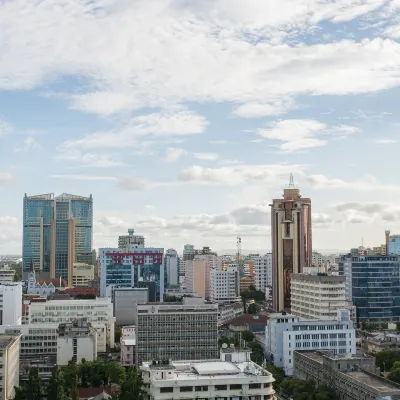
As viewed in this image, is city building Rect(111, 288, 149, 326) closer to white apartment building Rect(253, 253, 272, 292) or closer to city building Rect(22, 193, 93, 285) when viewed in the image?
white apartment building Rect(253, 253, 272, 292)

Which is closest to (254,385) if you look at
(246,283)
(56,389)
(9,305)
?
(56,389)

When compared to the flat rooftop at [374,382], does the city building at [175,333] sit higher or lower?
higher

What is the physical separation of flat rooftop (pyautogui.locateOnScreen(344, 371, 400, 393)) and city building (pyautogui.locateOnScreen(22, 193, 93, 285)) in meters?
65.8

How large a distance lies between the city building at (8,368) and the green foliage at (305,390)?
11.9m

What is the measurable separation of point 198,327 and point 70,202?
218ft

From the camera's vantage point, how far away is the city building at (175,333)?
3358cm

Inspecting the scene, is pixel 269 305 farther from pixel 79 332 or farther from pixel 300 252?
pixel 79 332

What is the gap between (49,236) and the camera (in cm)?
9256

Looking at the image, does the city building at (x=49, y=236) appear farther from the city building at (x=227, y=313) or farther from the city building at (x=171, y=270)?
the city building at (x=227, y=313)

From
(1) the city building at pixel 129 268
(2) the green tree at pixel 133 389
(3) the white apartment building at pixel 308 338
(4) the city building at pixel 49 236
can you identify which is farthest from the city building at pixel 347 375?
(4) the city building at pixel 49 236

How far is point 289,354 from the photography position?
35.7m

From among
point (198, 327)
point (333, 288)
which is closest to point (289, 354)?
point (198, 327)

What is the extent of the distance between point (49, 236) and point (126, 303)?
42996 mm

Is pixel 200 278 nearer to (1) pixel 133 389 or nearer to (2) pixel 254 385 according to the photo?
(1) pixel 133 389
